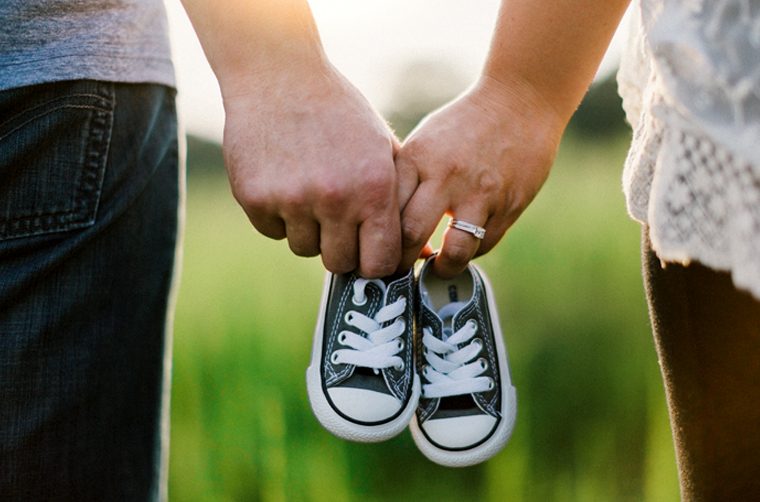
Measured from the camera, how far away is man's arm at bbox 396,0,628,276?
110 centimetres

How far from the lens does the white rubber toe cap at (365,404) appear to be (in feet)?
3.64

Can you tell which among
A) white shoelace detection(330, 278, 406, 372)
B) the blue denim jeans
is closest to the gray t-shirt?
the blue denim jeans

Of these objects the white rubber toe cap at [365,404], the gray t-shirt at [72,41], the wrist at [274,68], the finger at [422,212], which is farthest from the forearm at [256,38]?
the white rubber toe cap at [365,404]

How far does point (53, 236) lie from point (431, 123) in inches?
23.9

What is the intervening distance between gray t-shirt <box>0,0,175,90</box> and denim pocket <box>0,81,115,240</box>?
0.02m

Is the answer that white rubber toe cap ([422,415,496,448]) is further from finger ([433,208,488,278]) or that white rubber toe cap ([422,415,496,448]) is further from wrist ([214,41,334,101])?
wrist ([214,41,334,101])

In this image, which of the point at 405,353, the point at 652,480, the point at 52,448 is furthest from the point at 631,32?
the point at 652,480

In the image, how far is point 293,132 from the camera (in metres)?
1.03

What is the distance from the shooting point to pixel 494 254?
2.78 m

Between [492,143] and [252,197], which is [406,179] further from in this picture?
[252,197]

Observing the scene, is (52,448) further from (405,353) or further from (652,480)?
(652,480)

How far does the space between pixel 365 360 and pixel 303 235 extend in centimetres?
23

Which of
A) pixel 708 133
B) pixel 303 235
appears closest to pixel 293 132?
pixel 303 235

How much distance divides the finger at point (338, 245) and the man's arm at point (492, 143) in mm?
88
